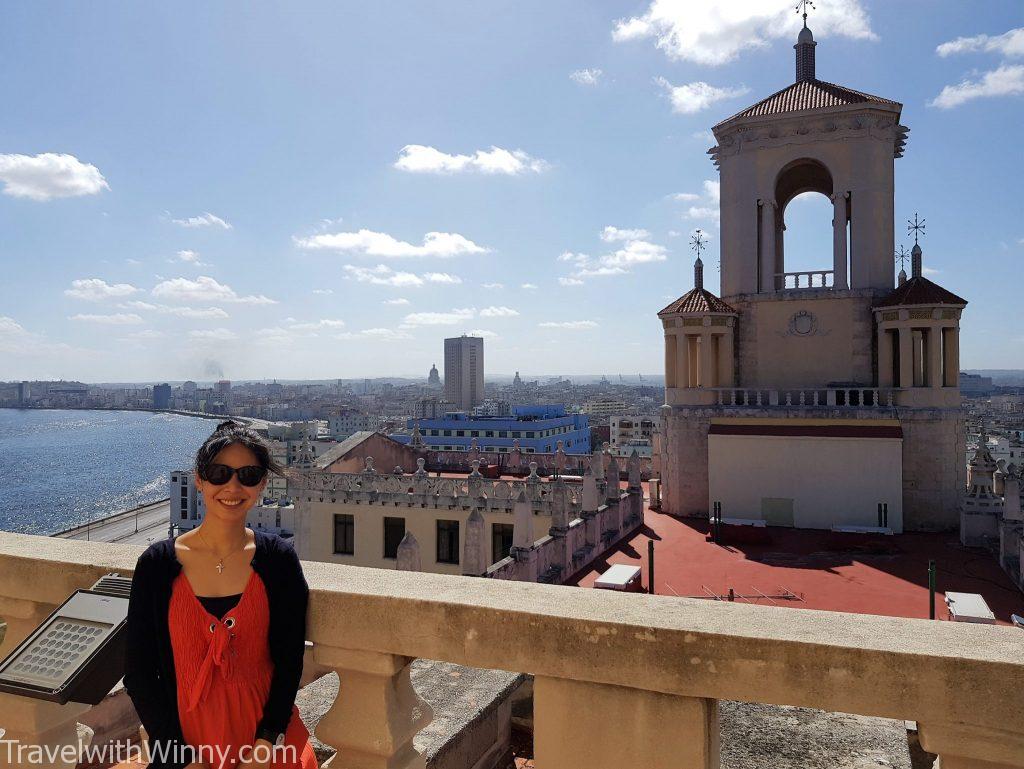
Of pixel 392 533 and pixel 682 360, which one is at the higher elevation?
pixel 682 360

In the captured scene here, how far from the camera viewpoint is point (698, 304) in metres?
30.7

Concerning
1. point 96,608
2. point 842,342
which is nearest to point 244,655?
point 96,608

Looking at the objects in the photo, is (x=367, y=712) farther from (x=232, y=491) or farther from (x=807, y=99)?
(x=807, y=99)

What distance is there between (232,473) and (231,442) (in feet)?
0.53

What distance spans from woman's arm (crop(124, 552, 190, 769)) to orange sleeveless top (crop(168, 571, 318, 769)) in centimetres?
7

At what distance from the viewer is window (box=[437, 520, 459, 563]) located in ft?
95.7

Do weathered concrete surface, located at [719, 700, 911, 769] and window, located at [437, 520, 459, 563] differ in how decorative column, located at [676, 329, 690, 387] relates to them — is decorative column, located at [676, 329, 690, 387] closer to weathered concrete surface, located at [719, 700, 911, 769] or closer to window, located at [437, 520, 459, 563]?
window, located at [437, 520, 459, 563]

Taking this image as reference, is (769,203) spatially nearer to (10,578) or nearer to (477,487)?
(477,487)

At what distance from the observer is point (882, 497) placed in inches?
1065

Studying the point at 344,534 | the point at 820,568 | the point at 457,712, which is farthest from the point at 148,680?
the point at 344,534

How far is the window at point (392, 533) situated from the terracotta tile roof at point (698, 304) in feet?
49.6

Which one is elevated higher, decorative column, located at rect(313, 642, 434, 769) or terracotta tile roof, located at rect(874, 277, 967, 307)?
terracotta tile roof, located at rect(874, 277, 967, 307)

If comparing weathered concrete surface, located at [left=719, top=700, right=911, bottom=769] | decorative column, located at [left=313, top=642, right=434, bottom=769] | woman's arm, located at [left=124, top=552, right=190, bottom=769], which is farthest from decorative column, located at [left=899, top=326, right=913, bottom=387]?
woman's arm, located at [left=124, top=552, right=190, bottom=769]

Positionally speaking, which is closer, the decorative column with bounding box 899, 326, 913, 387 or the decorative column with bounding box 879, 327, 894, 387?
the decorative column with bounding box 899, 326, 913, 387
